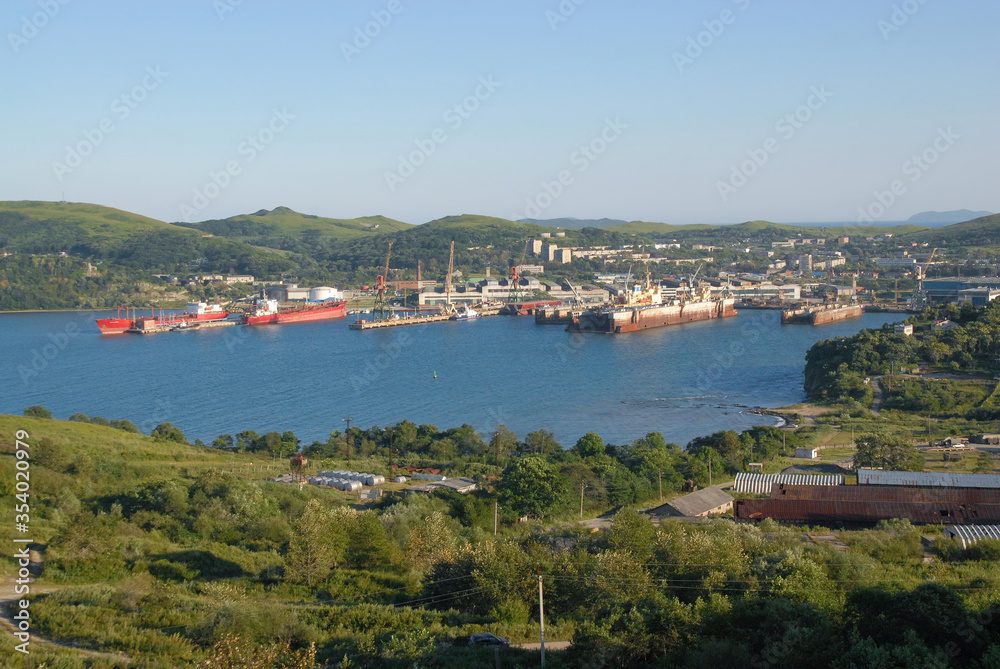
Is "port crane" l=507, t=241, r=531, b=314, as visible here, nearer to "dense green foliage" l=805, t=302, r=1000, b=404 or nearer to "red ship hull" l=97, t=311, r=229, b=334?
"red ship hull" l=97, t=311, r=229, b=334

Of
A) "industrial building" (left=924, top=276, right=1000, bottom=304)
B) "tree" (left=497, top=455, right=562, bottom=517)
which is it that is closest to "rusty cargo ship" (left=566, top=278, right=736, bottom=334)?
"industrial building" (left=924, top=276, right=1000, bottom=304)

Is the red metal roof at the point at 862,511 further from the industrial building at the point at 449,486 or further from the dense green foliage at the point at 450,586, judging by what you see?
the industrial building at the point at 449,486

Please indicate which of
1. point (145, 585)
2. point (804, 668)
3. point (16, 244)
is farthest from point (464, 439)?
point (16, 244)

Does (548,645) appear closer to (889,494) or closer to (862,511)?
(862,511)

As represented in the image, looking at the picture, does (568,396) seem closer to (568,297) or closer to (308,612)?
(308,612)

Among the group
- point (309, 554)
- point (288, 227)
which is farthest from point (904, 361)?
point (288, 227)
